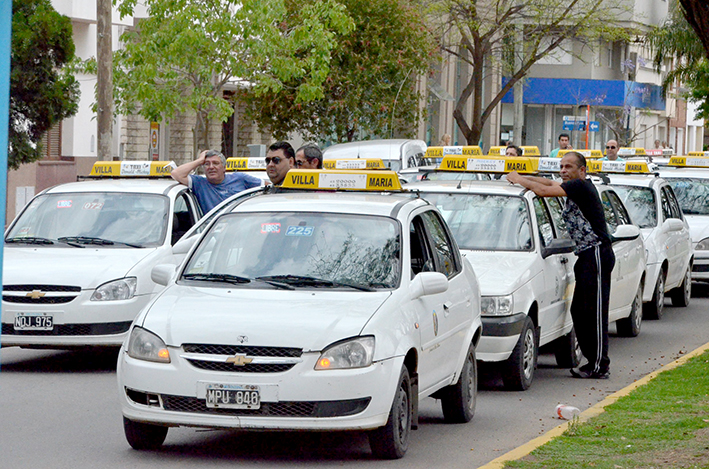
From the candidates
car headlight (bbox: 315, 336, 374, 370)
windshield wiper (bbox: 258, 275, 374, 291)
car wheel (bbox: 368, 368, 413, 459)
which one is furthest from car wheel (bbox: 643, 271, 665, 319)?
car headlight (bbox: 315, 336, 374, 370)

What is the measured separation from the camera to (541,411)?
9.45 metres

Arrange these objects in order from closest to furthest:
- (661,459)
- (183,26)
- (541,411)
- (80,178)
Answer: (661,459) → (541,411) → (80,178) → (183,26)

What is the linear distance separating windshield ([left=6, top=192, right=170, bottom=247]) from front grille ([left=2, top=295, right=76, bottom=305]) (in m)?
0.96

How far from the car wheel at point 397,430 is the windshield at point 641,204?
30.1 feet

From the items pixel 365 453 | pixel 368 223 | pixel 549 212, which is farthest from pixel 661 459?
pixel 549 212

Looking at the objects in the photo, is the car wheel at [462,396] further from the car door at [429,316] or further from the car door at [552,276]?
the car door at [552,276]

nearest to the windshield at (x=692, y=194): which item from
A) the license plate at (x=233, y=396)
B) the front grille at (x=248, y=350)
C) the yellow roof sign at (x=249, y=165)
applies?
the yellow roof sign at (x=249, y=165)

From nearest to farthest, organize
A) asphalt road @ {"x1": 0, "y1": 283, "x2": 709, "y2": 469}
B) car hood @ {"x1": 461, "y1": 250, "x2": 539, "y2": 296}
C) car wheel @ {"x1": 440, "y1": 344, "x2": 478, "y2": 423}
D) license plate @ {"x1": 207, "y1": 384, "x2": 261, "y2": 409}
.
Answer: license plate @ {"x1": 207, "y1": 384, "x2": 261, "y2": 409} < asphalt road @ {"x1": 0, "y1": 283, "x2": 709, "y2": 469} < car wheel @ {"x1": 440, "y1": 344, "x2": 478, "y2": 423} < car hood @ {"x1": 461, "y1": 250, "x2": 539, "y2": 296}

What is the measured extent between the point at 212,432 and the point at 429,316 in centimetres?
165

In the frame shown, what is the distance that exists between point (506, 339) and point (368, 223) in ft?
6.67

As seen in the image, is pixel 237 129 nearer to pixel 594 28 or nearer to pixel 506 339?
pixel 594 28

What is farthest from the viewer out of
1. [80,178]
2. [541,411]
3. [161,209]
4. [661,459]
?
[80,178]

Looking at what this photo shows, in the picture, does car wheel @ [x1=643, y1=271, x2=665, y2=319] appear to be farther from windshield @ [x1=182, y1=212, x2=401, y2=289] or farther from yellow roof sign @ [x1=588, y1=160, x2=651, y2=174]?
windshield @ [x1=182, y1=212, x2=401, y2=289]

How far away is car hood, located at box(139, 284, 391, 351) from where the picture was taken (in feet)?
23.0
